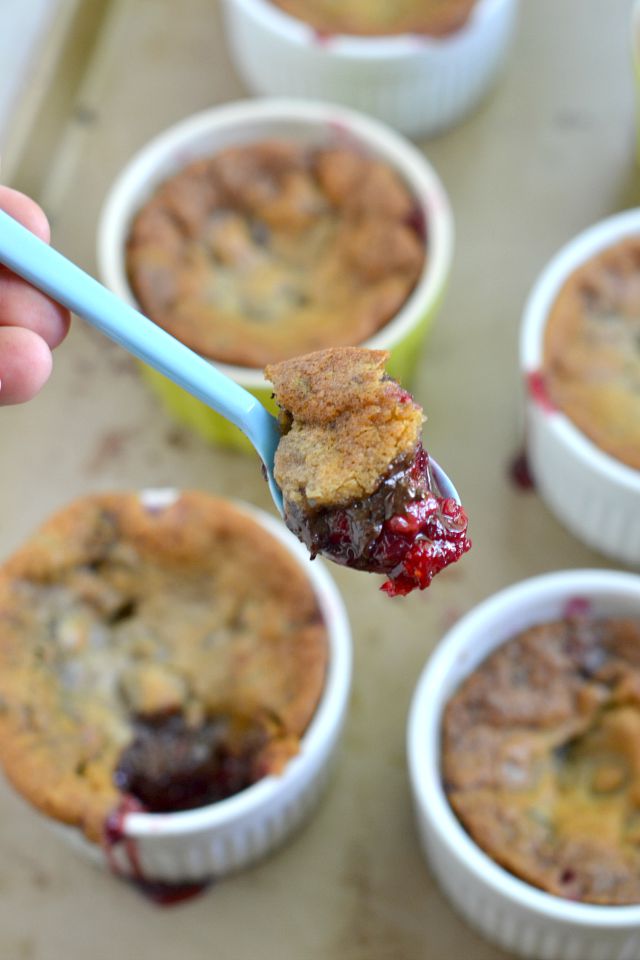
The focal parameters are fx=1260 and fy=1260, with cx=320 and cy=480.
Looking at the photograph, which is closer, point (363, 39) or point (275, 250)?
point (275, 250)

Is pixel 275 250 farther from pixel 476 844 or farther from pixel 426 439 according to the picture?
pixel 476 844

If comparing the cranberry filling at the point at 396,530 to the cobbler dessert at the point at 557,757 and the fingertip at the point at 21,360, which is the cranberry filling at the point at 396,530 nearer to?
the fingertip at the point at 21,360

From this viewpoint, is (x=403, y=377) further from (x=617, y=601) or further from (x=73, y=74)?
(x=73, y=74)

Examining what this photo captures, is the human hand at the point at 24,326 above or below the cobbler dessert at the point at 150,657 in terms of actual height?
above

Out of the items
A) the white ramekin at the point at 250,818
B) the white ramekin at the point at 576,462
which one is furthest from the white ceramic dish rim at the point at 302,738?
the white ramekin at the point at 576,462

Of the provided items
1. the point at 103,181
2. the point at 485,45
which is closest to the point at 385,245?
the point at 485,45

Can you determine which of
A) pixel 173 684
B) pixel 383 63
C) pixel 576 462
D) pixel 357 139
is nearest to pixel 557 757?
pixel 576 462
